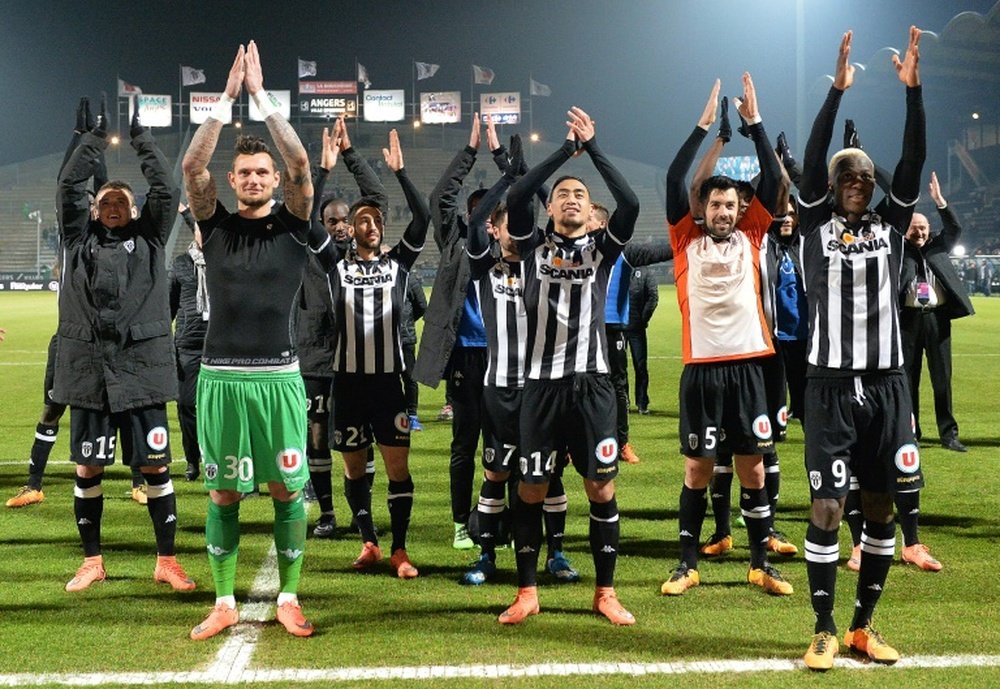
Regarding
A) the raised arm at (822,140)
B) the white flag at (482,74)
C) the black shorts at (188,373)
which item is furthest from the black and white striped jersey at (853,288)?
the white flag at (482,74)

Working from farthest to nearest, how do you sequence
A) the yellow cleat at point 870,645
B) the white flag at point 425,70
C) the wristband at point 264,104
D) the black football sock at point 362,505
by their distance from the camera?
the white flag at point 425,70 → the black football sock at point 362,505 → the wristband at point 264,104 → the yellow cleat at point 870,645

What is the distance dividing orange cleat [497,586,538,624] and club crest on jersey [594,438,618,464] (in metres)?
0.77

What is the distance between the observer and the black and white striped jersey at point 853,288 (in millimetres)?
4848

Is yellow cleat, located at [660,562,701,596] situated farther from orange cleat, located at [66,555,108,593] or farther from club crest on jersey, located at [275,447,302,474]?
orange cleat, located at [66,555,108,593]

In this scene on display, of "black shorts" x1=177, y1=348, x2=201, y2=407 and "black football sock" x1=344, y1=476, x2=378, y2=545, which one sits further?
"black shorts" x1=177, y1=348, x2=201, y2=407

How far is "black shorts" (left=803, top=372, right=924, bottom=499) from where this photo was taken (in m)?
4.81

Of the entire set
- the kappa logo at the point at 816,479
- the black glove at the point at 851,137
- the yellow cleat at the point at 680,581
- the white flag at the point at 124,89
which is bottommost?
the yellow cleat at the point at 680,581

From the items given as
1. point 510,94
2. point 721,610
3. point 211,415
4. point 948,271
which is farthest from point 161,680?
point 510,94

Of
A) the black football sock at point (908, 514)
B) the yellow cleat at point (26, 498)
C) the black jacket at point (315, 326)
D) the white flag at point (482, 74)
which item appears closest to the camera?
the black football sock at point (908, 514)

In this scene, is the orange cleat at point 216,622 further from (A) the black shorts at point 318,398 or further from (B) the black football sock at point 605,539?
(A) the black shorts at point 318,398

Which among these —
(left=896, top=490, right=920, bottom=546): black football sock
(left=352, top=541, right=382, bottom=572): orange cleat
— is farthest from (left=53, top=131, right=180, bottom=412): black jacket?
(left=896, top=490, right=920, bottom=546): black football sock

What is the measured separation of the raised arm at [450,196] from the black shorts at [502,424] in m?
1.25

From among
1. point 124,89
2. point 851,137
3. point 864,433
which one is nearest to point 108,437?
point 864,433

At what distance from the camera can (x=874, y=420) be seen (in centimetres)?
486
